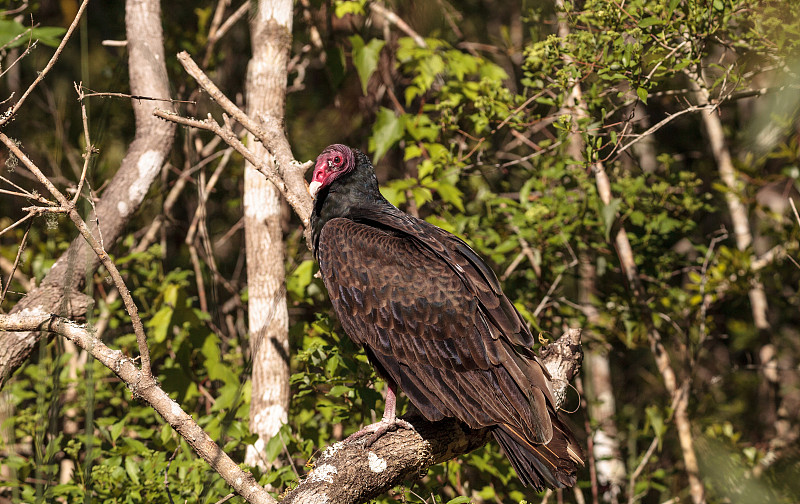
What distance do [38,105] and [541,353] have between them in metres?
4.75

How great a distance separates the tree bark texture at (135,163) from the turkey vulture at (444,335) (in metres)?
1.09

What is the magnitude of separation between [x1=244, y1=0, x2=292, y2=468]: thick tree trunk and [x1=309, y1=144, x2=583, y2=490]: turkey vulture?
678 millimetres

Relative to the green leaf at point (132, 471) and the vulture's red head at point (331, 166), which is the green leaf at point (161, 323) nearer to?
the green leaf at point (132, 471)

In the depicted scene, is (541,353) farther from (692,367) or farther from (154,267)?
(154,267)

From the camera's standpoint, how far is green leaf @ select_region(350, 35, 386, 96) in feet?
13.6

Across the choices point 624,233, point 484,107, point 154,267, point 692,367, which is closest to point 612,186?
point 624,233

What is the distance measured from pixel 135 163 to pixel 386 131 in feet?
4.63

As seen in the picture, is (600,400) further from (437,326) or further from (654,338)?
(437,326)

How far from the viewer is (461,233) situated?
3793 millimetres

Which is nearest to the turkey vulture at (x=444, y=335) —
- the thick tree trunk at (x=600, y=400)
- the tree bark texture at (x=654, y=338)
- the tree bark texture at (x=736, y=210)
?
the tree bark texture at (x=654, y=338)

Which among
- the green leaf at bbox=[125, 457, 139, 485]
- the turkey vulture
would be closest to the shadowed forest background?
the green leaf at bbox=[125, 457, 139, 485]

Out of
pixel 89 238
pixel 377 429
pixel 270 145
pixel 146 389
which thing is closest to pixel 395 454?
pixel 377 429

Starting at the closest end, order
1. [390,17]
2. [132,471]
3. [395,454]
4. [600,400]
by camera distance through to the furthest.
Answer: [395,454] < [132,471] < [600,400] < [390,17]

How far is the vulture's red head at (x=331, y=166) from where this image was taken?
3.20 meters
